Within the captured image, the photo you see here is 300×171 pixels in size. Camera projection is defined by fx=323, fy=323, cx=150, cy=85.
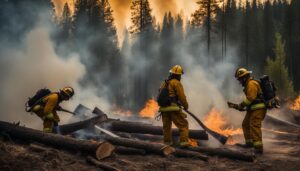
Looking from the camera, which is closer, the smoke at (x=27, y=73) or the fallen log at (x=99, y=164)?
the fallen log at (x=99, y=164)

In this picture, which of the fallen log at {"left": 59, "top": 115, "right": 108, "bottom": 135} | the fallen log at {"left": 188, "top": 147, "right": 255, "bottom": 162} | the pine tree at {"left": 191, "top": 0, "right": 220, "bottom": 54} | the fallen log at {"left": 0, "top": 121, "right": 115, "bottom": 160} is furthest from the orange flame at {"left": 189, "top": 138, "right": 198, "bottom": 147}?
the pine tree at {"left": 191, "top": 0, "right": 220, "bottom": 54}

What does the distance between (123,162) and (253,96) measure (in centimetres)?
409

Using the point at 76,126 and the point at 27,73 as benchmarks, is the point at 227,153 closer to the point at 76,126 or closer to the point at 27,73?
the point at 76,126

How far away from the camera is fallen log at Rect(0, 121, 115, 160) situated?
6695 mm

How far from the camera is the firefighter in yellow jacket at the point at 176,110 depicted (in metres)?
8.48

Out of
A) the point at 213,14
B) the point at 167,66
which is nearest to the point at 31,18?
the point at 213,14

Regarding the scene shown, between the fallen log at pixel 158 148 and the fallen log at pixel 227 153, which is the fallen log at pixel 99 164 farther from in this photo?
the fallen log at pixel 227 153

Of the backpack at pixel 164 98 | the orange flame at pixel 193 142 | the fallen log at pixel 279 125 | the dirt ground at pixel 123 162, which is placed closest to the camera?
the dirt ground at pixel 123 162

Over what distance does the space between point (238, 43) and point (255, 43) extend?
2.66m

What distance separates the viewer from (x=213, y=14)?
32531 millimetres

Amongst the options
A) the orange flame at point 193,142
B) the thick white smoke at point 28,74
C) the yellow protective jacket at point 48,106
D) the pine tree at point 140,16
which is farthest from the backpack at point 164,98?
the pine tree at point 140,16

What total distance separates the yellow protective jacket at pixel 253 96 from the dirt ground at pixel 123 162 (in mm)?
1342

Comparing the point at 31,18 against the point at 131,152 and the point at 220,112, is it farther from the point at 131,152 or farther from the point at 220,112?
the point at 131,152

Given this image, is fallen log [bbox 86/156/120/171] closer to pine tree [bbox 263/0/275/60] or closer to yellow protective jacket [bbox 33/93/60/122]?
yellow protective jacket [bbox 33/93/60/122]
